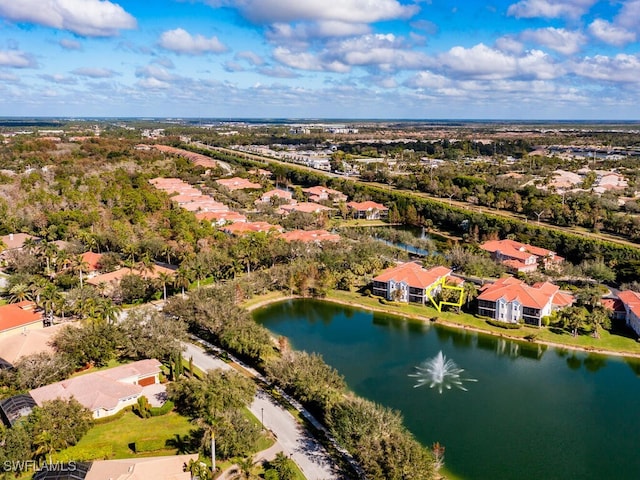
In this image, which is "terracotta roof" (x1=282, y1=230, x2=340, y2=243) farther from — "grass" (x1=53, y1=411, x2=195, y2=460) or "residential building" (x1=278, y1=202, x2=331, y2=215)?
"grass" (x1=53, y1=411, x2=195, y2=460)

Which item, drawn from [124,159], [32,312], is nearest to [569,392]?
[32,312]

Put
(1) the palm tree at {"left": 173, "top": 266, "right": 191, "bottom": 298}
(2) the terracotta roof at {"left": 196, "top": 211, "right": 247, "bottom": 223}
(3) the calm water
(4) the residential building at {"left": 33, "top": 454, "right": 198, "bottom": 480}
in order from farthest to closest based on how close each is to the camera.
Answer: (2) the terracotta roof at {"left": 196, "top": 211, "right": 247, "bottom": 223}
(1) the palm tree at {"left": 173, "top": 266, "right": 191, "bottom": 298}
(3) the calm water
(4) the residential building at {"left": 33, "top": 454, "right": 198, "bottom": 480}

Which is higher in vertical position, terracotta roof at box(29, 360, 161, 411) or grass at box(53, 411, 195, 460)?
terracotta roof at box(29, 360, 161, 411)

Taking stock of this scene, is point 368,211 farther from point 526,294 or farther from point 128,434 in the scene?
point 128,434

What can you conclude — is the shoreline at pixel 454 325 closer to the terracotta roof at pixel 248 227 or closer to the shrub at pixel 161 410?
the shrub at pixel 161 410

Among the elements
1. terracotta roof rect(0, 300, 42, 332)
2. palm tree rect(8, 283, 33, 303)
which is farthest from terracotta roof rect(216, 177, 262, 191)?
terracotta roof rect(0, 300, 42, 332)

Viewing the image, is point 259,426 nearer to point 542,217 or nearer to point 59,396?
point 59,396

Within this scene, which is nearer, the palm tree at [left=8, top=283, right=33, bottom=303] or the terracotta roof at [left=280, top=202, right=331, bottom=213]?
the palm tree at [left=8, top=283, right=33, bottom=303]

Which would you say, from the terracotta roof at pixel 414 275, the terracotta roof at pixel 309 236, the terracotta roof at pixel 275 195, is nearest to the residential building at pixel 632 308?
the terracotta roof at pixel 414 275
